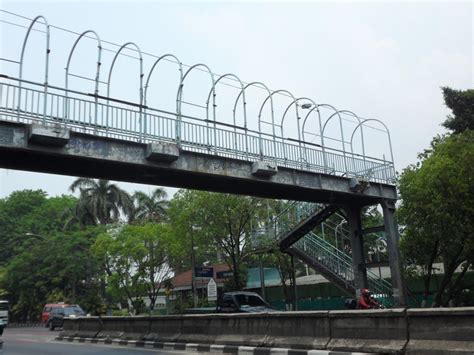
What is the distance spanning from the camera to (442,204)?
1988 cm

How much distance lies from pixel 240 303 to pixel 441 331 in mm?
12388

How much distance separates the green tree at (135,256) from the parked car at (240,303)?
56.4 feet

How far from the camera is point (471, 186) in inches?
789

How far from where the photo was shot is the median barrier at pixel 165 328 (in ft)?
54.4

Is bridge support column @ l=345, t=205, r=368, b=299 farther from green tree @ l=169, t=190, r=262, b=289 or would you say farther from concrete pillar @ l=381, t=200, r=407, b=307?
green tree @ l=169, t=190, r=262, b=289

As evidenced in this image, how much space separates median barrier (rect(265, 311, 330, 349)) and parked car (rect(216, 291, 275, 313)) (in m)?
7.57

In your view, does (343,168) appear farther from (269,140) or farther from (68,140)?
(68,140)

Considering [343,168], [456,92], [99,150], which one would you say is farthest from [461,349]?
[456,92]

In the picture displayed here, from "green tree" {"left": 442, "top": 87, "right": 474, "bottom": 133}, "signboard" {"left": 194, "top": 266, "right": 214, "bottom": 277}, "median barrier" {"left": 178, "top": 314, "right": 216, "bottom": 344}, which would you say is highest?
"green tree" {"left": 442, "top": 87, "right": 474, "bottom": 133}

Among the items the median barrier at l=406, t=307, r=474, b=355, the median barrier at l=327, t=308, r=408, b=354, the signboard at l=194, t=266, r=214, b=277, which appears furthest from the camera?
the signboard at l=194, t=266, r=214, b=277

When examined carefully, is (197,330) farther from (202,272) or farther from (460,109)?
(460,109)

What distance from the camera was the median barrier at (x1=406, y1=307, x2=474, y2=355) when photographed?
29.0 ft

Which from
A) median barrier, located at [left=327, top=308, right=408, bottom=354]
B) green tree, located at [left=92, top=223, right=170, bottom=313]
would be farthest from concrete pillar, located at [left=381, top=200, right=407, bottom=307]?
green tree, located at [left=92, top=223, right=170, bottom=313]

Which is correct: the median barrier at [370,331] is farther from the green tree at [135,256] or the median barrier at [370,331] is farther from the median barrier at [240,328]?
the green tree at [135,256]
